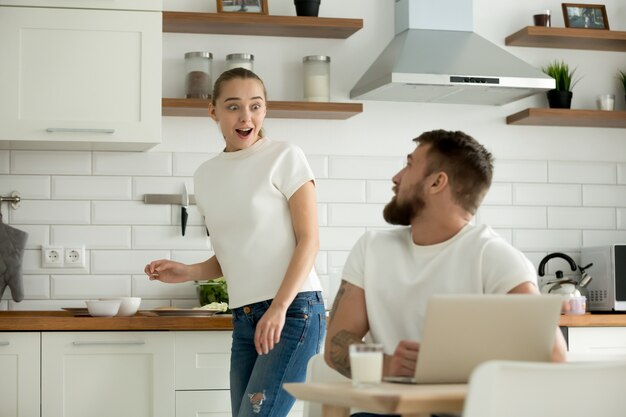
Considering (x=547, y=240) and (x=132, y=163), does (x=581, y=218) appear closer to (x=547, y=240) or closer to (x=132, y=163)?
(x=547, y=240)

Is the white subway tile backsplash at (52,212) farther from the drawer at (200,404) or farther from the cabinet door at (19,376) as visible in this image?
the drawer at (200,404)

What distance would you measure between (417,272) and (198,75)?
2136 mm

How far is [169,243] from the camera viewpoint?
404 centimetres

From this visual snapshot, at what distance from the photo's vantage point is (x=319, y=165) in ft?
13.7

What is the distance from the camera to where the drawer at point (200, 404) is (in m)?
3.39

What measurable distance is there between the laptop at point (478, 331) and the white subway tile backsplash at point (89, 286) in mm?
2501

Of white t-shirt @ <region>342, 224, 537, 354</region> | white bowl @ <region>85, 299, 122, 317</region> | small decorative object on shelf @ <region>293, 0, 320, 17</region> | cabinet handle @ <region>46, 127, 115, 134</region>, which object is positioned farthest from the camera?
small decorative object on shelf @ <region>293, 0, 320, 17</region>

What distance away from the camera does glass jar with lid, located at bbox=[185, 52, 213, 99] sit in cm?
396

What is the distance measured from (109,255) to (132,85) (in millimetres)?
735

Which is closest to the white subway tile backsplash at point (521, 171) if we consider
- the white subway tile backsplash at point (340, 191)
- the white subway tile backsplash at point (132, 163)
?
the white subway tile backsplash at point (340, 191)

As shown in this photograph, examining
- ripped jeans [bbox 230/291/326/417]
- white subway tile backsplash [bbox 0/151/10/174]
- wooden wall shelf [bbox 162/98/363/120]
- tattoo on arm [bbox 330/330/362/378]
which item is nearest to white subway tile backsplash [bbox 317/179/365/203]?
wooden wall shelf [bbox 162/98/363/120]

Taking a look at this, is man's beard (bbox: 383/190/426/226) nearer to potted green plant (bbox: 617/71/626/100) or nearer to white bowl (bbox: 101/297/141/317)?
white bowl (bbox: 101/297/141/317)

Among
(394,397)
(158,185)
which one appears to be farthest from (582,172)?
(394,397)

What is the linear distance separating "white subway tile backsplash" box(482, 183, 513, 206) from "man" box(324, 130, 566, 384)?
225 centimetres
